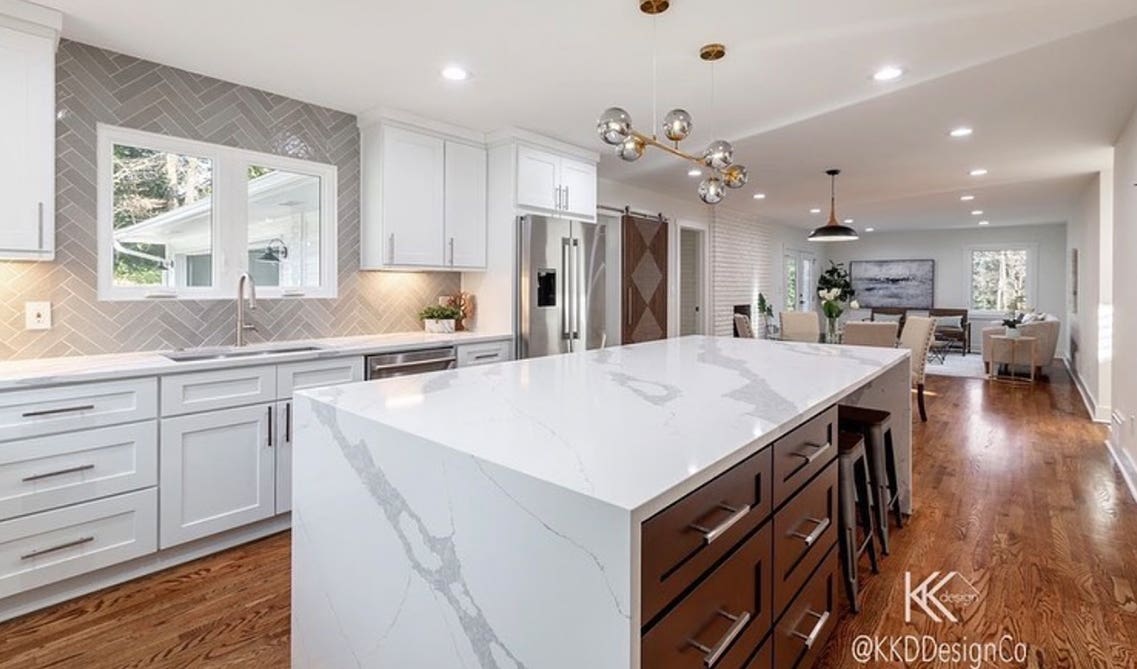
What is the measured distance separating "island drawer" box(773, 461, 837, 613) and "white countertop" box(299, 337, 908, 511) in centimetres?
25

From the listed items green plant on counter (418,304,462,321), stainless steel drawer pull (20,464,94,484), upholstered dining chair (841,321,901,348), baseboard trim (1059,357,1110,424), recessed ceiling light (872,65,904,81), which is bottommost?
baseboard trim (1059,357,1110,424)

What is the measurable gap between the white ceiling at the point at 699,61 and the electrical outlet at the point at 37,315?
1.25 metres

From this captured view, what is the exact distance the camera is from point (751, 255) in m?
8.55

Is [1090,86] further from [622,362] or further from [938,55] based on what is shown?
[622,362]

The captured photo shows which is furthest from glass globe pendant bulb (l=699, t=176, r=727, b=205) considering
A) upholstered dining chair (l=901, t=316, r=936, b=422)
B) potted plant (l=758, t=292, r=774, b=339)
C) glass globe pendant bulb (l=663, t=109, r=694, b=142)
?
potted plant (l=758, t=292, r=774, b=339)

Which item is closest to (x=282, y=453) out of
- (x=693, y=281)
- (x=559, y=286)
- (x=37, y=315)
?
(x=37, y=315)

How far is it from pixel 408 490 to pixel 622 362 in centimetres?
134

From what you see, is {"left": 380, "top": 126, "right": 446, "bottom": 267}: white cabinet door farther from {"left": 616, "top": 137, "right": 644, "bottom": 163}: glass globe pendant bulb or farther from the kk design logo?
the kk design logo

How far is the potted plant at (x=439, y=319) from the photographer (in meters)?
4.04

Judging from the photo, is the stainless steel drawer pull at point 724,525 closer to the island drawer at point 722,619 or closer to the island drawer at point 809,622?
the island drawer at point 722,619

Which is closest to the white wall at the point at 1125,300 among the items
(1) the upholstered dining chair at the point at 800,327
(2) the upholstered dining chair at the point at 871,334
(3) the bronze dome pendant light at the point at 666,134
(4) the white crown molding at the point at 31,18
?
(2) the upholstered dining chair at the point at 871,334

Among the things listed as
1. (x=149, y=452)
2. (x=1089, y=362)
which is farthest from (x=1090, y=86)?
(x=149, y=452)

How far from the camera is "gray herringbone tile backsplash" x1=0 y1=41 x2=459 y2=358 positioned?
265cm

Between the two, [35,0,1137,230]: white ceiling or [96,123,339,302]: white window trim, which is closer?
[35,0,1137,230]: white ceiling
